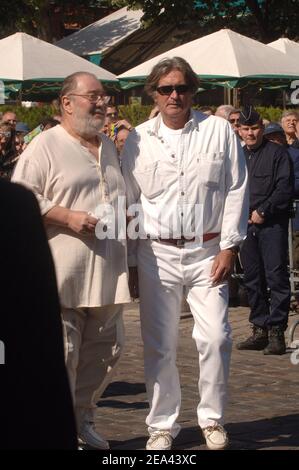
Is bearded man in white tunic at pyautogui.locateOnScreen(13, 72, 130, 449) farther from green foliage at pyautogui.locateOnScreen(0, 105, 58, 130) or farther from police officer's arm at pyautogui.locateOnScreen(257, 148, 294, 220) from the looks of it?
green foliage at pyautogui.locateOnScreen(0, 105, 58, 130)

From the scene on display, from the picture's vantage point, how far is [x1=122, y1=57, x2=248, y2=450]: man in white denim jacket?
6.61m

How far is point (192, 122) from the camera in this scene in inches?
262

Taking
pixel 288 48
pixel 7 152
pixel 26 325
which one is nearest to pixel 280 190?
pixel 7 152

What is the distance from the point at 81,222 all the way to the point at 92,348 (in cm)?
74

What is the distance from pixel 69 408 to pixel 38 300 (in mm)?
212

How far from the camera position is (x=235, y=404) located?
26.5 ft

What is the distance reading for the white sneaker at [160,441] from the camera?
6582 millimetres

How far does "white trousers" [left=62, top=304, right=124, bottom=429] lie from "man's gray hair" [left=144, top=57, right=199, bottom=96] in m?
1.23

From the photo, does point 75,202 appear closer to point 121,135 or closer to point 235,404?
point 235,404

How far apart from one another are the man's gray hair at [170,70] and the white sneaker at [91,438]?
71.9 inches

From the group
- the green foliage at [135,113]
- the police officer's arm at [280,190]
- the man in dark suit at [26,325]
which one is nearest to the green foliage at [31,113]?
the green foliage at [135,113]

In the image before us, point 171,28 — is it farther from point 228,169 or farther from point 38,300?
point 38,300

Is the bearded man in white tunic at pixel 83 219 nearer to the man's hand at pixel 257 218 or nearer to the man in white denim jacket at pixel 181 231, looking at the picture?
the man in white denim jacket at pixel 181 231
